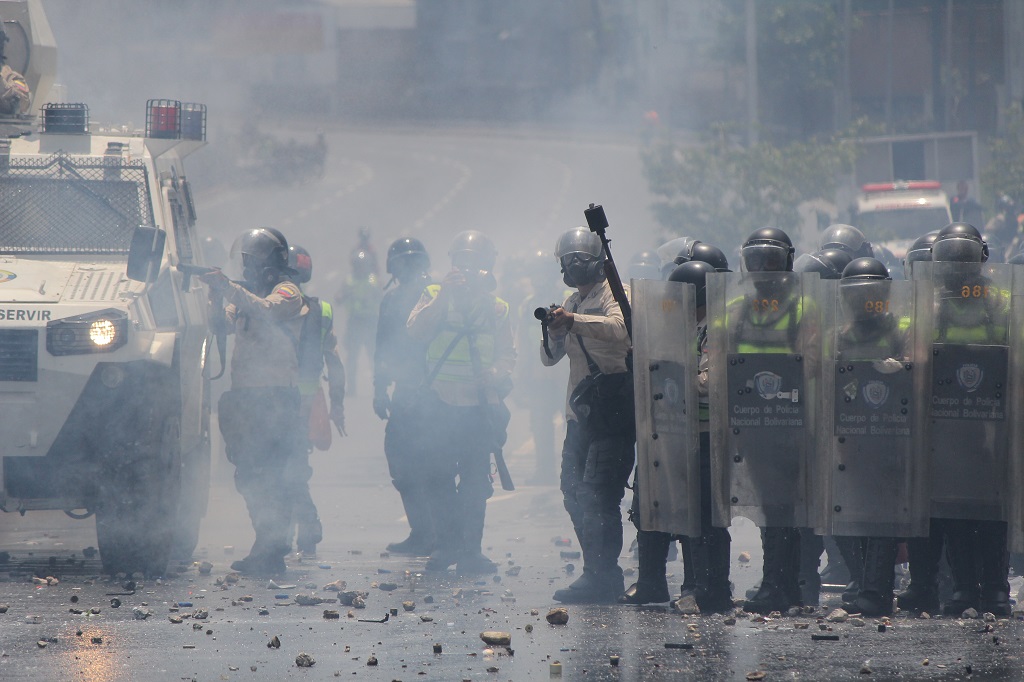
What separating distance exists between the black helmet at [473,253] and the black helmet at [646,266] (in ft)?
8.47

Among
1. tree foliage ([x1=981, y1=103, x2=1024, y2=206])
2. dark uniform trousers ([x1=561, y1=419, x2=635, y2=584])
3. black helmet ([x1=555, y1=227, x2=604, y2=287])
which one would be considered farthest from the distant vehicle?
dark uniform trousers ([x1=561, y1=419, x2=635, y2=584])

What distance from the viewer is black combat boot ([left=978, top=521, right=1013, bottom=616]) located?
21.8 feet

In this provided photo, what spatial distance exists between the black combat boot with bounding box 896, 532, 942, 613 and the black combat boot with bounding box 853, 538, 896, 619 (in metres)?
0.18

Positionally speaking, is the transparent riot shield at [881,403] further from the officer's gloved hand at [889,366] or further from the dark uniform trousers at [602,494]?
the dark uniform trousers at [602,494]

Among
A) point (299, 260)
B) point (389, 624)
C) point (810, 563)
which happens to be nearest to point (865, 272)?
point (810, 563)

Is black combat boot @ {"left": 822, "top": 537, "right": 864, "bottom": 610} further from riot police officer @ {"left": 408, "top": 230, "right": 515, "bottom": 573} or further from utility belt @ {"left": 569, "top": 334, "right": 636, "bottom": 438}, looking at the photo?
riot police officer @ {"left": 408, "top": 230, "right": 515, "bottom": 573}

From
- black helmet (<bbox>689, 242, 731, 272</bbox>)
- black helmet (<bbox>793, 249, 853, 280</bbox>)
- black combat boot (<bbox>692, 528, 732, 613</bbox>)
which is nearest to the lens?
black combat boot (<bbox>692, 528, 732, 613</bbox>)

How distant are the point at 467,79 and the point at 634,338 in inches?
1094

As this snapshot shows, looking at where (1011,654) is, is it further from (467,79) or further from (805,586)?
(467,79)

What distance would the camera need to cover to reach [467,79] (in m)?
34.1

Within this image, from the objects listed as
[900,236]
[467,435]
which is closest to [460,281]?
[467,435]

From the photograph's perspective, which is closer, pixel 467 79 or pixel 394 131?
pixel 467 79

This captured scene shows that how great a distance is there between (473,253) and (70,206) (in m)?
2.41

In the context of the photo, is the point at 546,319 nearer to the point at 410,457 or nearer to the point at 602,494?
the point at 602,494
